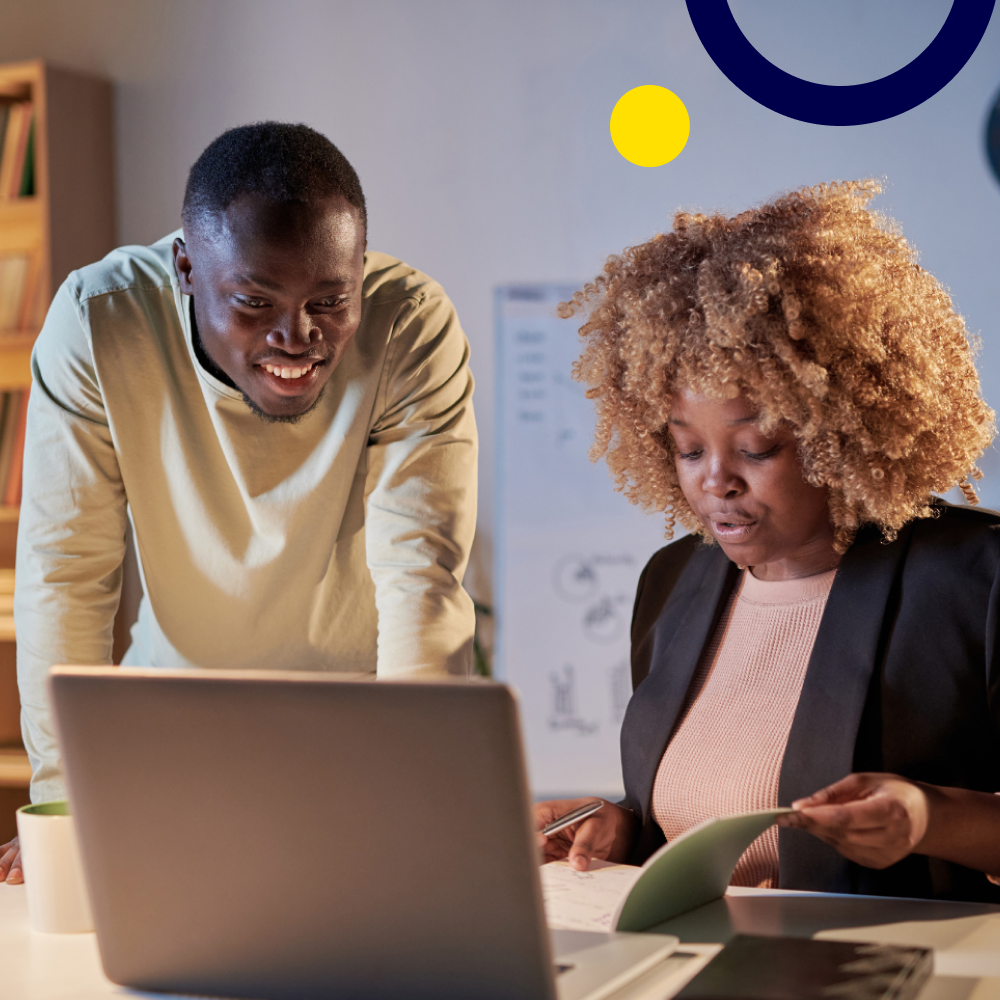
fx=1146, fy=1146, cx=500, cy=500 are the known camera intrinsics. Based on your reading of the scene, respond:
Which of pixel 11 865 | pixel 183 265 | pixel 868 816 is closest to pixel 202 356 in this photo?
pixel 183 265

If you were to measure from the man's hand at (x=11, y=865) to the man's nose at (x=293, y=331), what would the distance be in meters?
0.66

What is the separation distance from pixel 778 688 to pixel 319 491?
0.70m

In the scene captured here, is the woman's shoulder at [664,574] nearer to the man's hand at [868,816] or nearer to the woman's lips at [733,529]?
the woman's lips at [733,529]

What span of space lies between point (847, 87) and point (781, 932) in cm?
113

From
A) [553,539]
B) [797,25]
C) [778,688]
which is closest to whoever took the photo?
[778,688]

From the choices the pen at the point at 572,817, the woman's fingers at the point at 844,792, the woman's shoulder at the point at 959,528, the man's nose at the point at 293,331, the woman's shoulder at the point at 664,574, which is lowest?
the pen at the point at 572,817

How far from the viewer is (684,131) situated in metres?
3.05

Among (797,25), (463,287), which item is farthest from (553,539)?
(797,25)

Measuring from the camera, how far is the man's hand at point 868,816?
100cm

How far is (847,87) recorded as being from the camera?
62.0 inches

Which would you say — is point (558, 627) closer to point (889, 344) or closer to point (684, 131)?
point (684, 131)

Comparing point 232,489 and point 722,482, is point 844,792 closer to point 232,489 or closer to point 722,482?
point 722,482

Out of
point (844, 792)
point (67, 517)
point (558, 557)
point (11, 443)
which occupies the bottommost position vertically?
point (844, 792)

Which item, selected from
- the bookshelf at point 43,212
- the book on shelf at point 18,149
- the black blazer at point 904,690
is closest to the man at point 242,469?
the black blazer at point 904,690
